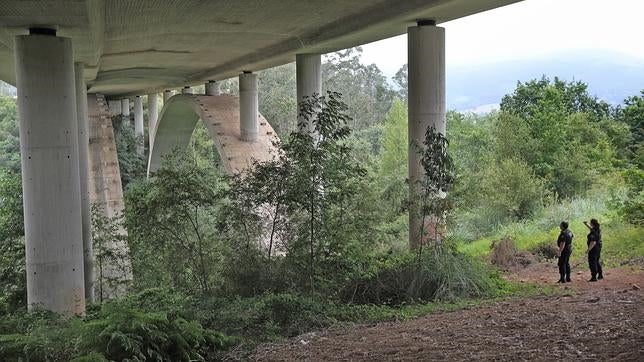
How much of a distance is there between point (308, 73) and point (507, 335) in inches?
535

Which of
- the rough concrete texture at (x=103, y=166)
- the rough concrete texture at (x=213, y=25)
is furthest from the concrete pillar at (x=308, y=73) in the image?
the rough concrete texture at (x=103, y=166)

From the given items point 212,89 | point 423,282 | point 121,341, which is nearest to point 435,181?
point 423,282

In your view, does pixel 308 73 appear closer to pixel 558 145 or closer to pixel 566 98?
pixel 558 145

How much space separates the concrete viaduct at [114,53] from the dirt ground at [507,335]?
4275 mm

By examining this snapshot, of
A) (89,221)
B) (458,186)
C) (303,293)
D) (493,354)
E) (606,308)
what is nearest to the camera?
(493,354)

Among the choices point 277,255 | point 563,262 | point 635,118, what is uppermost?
point 635,118

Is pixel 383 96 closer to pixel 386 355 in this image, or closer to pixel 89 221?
pixel 89 221

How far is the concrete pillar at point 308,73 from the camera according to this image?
19141mm

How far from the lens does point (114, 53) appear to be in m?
18.6

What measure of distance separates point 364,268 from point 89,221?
7707 millimetres

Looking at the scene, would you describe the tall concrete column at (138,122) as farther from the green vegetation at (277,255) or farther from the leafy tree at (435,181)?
the leafy tree at (435,181)

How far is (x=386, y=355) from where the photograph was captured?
6656 mm

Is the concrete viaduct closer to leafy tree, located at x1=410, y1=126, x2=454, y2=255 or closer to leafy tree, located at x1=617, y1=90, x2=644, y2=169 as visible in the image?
leafy tree, located at x1=410, y1=126, x2=454, y2=255

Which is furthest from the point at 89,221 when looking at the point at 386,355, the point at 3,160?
the point at 3,160
